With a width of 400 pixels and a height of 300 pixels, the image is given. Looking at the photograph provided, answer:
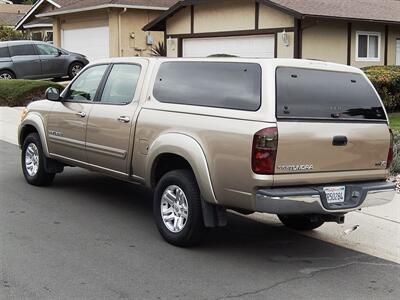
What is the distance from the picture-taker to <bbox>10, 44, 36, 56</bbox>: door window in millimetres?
23641

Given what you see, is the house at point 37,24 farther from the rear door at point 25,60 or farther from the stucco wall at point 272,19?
the stucco wall at point 272,19

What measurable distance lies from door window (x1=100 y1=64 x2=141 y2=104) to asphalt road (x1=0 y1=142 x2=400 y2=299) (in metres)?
1.36

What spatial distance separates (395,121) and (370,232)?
9.30 meters

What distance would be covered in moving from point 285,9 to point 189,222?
45.9ft

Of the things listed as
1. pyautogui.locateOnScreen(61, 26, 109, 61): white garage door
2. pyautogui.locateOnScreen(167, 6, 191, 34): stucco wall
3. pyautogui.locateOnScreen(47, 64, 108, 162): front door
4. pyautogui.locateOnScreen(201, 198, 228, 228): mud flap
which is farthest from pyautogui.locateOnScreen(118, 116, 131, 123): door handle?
pyautogui.locateOnScreen(61, 26, 109, 61): white garage door

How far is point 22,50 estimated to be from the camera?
23797mm

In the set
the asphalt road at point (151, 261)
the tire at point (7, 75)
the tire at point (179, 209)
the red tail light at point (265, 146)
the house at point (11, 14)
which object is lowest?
the asphalt road at point (151, 261)

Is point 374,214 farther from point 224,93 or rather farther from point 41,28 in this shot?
point 41,28

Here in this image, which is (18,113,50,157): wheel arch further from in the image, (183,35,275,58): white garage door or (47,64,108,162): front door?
(183,35,275,58): white garage door

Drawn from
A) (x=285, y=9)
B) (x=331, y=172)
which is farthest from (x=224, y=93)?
(x=285, y=9)

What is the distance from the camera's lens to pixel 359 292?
497 centimetres

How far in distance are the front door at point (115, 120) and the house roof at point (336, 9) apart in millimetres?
12007

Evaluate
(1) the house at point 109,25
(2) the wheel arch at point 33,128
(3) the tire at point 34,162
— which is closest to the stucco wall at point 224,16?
Answer: (1) the house at point 109,25

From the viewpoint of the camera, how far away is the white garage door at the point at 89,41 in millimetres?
27688
